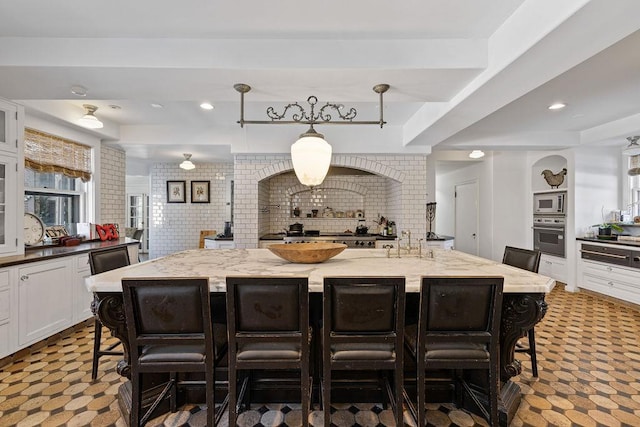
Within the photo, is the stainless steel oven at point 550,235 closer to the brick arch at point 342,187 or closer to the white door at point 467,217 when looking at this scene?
the white door at point 467,217

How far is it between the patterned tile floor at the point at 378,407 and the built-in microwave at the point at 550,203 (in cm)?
250

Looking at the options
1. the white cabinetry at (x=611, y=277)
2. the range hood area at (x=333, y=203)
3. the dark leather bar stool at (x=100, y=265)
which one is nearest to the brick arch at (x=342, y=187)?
the range hood area at (x=333, y=203)

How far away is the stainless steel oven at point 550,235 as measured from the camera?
520cm

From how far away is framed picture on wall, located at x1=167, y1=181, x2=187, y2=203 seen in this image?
7.04 m

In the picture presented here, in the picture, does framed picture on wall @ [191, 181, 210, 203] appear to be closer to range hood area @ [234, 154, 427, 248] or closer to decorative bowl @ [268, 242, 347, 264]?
range hood area @ [234, 154, 427, 248]

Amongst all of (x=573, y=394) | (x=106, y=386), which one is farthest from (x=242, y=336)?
(x=573, y=394)

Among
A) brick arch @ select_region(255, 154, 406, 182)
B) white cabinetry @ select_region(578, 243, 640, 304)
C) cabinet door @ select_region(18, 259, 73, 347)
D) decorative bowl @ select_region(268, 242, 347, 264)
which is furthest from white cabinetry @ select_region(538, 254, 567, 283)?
cabinet door @ select_region(18, 259, 73, 347)

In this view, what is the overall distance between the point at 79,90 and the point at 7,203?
1.32 m

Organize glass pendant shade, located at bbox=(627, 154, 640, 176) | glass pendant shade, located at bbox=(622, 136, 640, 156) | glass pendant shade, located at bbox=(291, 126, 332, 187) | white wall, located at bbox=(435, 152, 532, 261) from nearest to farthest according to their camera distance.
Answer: glass pendant shade, located at bbox=(291, 126, 332, 187)
glass pendant shade, located at bbox=(622, 136, 640, 156)
glass pendant shade, located at bbox=(627, 154, 640, 176)
white wall, located at bbox=(435, 152, 532, 261)

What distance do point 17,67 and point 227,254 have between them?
205 cm

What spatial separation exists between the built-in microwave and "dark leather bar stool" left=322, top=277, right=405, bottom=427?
16.8 feet

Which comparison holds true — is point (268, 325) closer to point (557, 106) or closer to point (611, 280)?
point (557, 106)

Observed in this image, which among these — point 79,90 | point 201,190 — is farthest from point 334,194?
point 79,90

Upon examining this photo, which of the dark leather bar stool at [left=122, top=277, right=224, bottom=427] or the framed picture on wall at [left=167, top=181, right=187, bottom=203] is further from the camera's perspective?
the framed picture on wall at [left=167, top=181, right=187, bottom=203]
